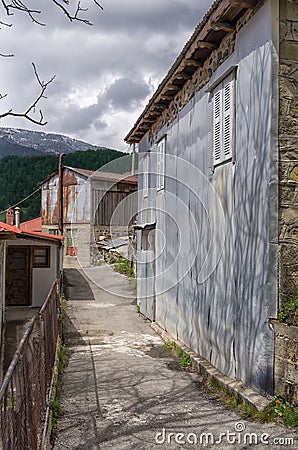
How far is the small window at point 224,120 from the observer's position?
6.90m

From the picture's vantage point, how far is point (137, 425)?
220 inches

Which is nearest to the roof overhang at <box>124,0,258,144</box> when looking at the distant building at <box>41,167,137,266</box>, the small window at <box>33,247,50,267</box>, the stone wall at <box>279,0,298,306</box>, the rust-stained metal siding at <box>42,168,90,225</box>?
the stone wall at <box>279,0,298,306</box>

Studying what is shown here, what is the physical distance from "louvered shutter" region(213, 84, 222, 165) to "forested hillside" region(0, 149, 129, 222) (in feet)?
110

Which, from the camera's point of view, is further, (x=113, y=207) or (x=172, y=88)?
(x=113, y=207)

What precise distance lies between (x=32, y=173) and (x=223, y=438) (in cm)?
3914

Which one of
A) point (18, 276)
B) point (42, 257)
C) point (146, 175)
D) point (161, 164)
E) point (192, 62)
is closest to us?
point (192, 62)

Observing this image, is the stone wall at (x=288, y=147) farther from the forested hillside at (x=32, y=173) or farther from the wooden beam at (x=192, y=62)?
the forested hillside at (x=32, y=173)

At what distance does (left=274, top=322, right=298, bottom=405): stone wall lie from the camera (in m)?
5.24

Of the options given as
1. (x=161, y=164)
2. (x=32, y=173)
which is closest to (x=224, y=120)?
(x=161, y=164)

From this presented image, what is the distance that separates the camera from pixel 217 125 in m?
7.54

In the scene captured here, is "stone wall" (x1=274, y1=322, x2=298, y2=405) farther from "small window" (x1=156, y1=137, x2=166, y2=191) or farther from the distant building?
the distant building

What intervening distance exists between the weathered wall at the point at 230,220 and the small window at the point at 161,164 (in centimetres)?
92

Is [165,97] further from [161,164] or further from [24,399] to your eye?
[24,399]

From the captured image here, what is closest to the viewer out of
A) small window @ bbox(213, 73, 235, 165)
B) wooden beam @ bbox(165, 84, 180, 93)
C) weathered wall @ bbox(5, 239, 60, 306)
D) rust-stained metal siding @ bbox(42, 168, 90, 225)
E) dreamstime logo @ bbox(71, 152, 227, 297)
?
small window @ bbox(213, 73, 235, 165)
